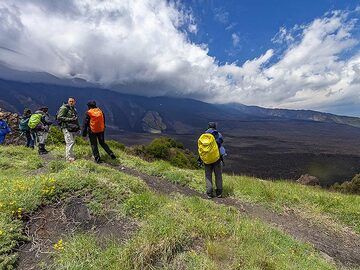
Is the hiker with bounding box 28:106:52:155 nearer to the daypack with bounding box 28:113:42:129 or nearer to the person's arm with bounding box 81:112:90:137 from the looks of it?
the daypack with bounding box 28:113:42:129

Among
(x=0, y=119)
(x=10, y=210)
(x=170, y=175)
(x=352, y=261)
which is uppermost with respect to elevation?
(x=0, y=119)

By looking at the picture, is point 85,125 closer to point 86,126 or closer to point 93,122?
point 86,126

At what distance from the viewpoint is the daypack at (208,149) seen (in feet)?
30.7

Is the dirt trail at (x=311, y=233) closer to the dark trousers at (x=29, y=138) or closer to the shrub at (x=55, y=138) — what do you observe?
the dark trousers at (x=29, y=138)

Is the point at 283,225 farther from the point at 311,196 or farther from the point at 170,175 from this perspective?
the point at 170,175

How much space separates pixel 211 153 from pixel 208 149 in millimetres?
167

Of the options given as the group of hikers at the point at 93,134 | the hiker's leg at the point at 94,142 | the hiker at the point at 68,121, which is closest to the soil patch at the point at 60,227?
the group of hikers at the point at 93,134

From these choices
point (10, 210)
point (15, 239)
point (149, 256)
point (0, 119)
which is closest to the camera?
point (149, 256)

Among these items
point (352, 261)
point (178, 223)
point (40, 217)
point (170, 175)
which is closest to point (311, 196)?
point (352, 261)

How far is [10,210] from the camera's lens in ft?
17.4

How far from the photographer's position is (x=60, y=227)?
210 inches

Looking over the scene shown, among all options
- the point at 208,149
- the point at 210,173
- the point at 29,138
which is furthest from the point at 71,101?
the point at 210,173

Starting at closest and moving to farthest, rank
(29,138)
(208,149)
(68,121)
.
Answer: (208,149) < (68,121) < (29,138)

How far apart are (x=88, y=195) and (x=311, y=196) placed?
25.3ft
